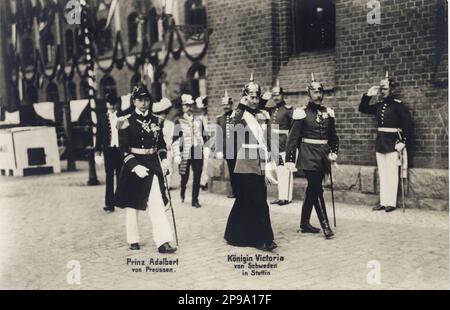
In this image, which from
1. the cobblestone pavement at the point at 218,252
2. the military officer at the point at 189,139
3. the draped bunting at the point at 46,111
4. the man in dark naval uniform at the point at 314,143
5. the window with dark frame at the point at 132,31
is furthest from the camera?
the window with dark frame at the point at 132,31

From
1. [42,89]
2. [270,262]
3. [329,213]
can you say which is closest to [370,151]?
[329,213]

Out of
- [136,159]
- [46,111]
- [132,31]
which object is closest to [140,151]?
[136,159]

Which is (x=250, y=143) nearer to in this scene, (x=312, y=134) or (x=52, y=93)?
(x=312, y=134)

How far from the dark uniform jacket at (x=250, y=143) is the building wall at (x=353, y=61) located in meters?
3.08

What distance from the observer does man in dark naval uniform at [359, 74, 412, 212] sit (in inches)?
318

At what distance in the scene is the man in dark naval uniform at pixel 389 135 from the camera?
8.08m

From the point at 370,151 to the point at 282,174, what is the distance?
152 centimetres

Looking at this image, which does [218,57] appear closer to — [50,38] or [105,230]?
[105,230]

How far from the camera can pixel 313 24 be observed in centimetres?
963

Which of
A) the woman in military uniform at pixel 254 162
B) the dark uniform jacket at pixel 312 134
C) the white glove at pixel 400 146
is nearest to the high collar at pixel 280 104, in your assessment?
the white glove at pixel 400 146

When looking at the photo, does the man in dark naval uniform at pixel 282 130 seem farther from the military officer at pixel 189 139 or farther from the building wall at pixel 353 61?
the military officer at pixel 189 139

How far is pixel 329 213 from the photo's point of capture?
8141 millimetres

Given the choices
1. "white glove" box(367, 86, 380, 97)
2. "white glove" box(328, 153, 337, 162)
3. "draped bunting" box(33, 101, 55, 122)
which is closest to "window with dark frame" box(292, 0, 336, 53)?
"white glove" box(367, 86, 380, 97)

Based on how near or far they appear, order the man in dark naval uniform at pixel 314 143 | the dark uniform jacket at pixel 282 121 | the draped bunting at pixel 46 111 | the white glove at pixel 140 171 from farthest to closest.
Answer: the draped bunting at pixel 46 111 → the dark uniform jacket at pixel 282 121 → the man in dark naval uniform at pixel 314 143 → the white glove at pixel 140 171
